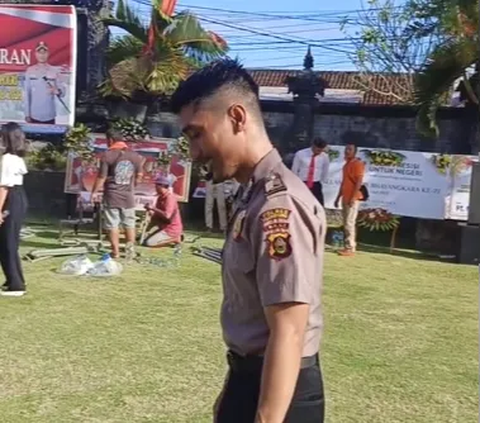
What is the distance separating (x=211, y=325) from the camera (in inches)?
265

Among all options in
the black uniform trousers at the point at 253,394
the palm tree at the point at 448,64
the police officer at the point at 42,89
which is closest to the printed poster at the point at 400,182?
the palm tree at the point at 448,64

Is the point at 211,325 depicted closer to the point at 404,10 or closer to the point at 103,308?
the point at 103,308

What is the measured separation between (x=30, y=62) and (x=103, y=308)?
8691 millimetres

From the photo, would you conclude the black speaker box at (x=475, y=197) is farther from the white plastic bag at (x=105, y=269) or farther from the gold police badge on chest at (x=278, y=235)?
the white plastic bag at (x=105, y=269)

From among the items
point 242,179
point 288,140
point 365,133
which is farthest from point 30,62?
point 242,179

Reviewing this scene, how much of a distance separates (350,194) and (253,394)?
9.46 metres

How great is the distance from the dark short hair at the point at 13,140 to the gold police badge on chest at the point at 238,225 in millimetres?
5640

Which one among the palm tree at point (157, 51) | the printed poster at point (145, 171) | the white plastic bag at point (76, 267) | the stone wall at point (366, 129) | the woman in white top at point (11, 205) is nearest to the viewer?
the woman in white top at point (11, 205)

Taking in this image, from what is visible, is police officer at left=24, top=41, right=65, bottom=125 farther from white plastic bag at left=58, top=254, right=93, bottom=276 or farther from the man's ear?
the man's ear

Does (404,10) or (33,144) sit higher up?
(404,10)

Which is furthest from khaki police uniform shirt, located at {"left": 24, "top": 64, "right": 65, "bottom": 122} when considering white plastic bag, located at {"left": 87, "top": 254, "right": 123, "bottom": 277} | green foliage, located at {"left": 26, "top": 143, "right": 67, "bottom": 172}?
white plastic bag, located at {"left": 87, "top": 254, "right": 123, "bottom": 277}

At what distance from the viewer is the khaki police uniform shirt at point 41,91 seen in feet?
47.8

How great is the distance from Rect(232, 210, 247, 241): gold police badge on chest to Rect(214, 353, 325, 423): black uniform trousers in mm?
322

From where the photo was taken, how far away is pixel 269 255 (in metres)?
1.99
